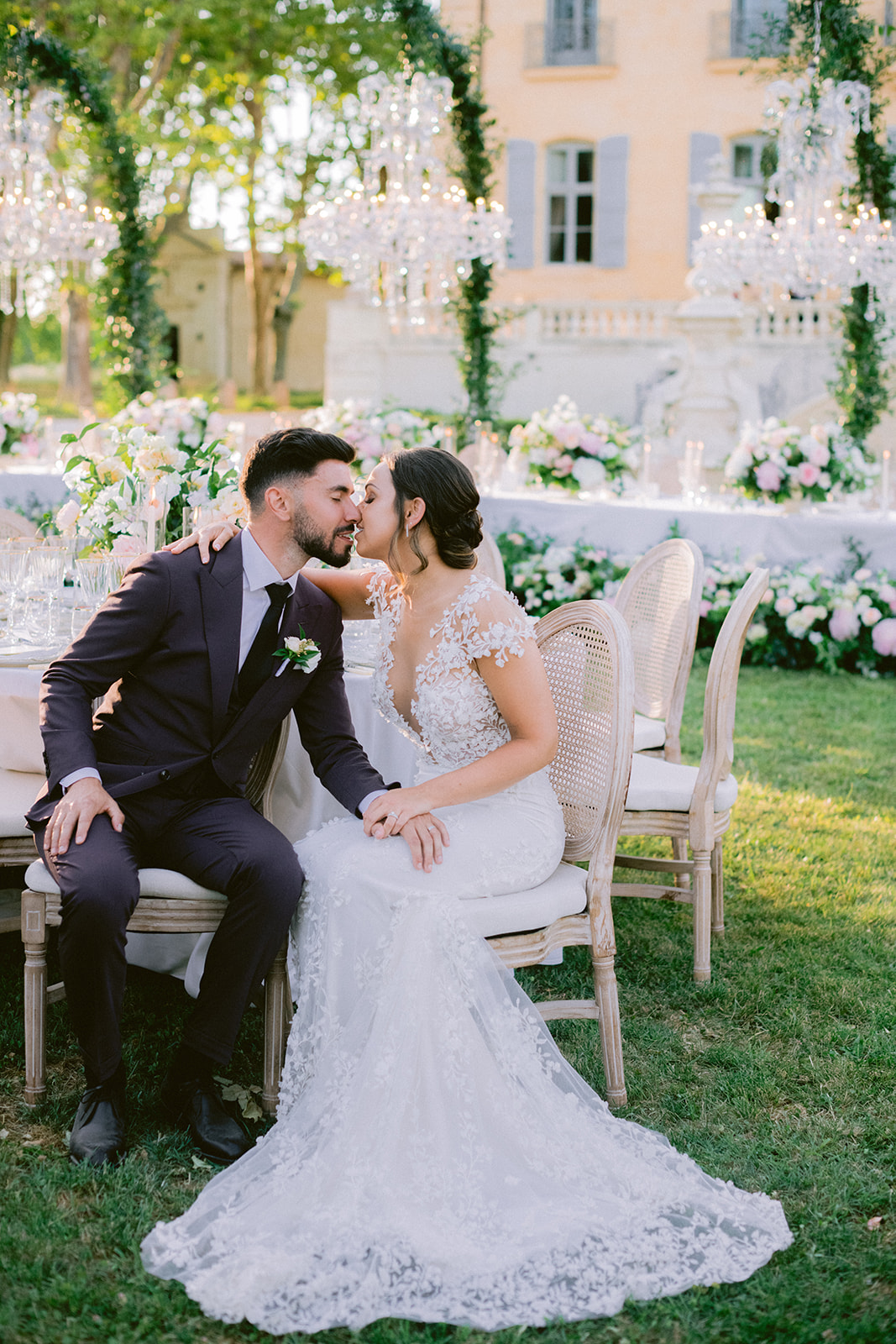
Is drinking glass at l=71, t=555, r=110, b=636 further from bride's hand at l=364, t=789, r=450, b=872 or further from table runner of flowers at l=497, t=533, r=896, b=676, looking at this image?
table runner of flowers at l=497, t=533, r=896, b=676

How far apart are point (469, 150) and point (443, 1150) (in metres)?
9.15

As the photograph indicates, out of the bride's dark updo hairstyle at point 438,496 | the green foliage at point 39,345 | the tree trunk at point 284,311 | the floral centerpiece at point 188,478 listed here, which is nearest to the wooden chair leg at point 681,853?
the bride's dark updo hairstyle at point 438,496

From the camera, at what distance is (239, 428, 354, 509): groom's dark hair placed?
304cm

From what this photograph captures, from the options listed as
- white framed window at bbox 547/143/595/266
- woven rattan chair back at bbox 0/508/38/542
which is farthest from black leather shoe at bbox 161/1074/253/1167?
white framed window at bbox 547/143/595/266

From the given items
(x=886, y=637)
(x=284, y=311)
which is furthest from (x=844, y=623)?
(x=284, y=311)

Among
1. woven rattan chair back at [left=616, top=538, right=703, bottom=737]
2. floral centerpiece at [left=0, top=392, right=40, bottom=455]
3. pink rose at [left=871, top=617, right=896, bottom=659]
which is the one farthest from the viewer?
floral centerpiece at [left=0, top=392, right=40, bottom=455]

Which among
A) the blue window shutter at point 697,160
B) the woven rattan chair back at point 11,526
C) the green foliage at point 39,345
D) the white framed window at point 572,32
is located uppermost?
the white framed window at point 572,32

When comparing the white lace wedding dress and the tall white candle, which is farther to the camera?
the tall white candle

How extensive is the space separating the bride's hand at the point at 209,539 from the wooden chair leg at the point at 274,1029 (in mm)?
946

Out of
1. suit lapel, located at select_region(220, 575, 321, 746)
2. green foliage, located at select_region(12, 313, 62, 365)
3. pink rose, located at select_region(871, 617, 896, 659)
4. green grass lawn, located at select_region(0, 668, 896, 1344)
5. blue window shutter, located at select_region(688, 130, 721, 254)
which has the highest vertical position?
blue window shutter, located at select_region(688, 130, 721, 254)

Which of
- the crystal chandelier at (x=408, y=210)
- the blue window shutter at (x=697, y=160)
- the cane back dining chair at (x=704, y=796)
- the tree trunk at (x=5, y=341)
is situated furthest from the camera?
the tree trunk at (x=5, y=341)

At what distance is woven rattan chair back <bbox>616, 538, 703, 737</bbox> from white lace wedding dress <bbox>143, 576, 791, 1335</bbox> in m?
1.30

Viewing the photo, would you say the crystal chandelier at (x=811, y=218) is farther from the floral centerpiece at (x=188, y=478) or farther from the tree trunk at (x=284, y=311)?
the tree trunk at (x=284, y=311)

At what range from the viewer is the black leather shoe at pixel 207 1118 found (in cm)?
275
